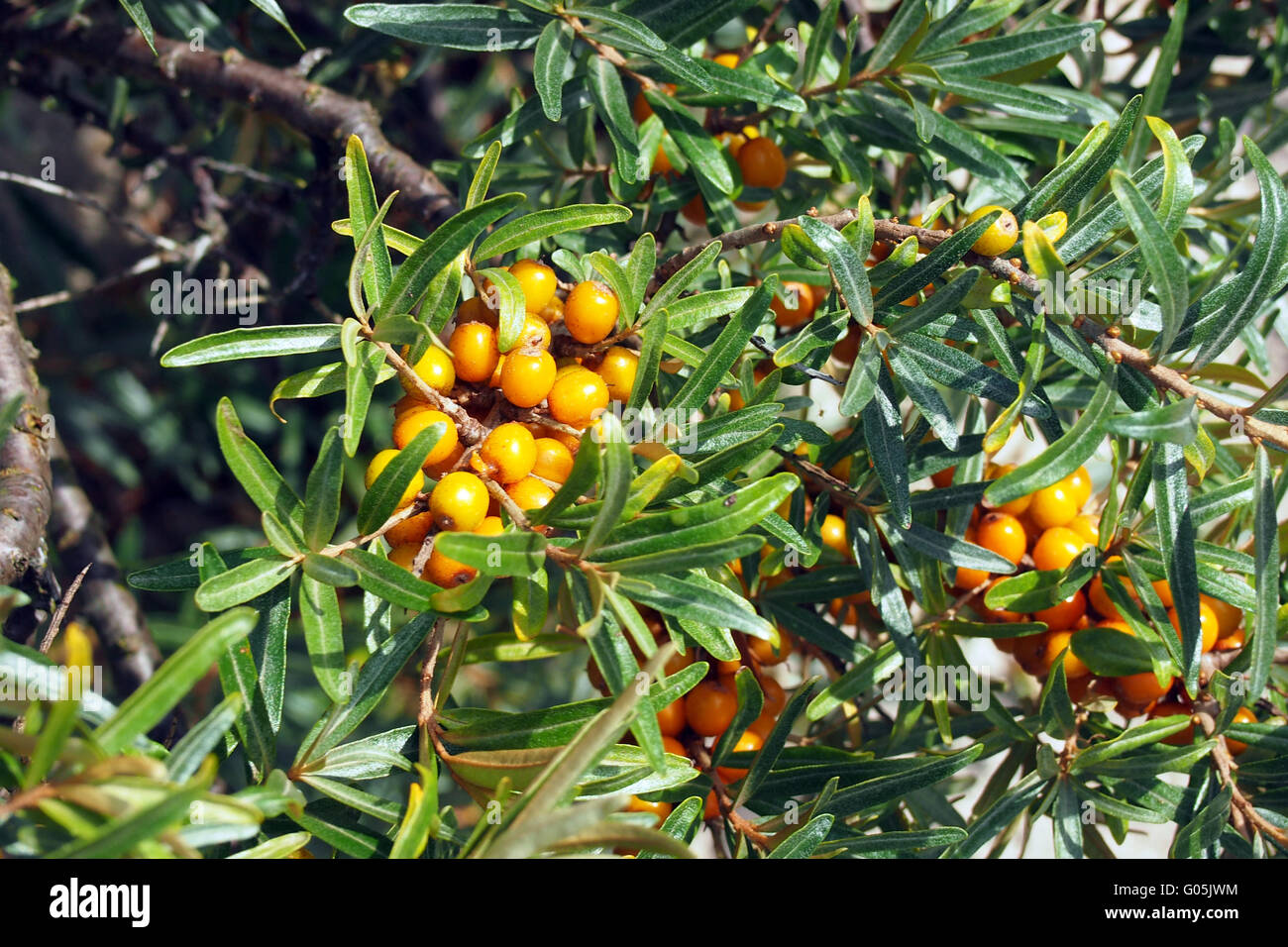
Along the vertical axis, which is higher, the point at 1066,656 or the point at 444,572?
the point at 444,572

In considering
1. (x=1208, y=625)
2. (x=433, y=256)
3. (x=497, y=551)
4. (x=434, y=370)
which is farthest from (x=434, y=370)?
(x=1208, y=625)

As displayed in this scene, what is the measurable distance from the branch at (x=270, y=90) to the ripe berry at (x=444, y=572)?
2.10 feet

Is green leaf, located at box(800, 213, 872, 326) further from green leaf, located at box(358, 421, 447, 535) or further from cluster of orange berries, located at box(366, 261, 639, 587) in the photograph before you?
green leaf, located at box(358, 421, 447, 535)

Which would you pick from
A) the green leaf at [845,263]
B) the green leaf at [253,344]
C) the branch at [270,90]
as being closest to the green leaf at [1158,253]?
the green leaf at [845,263]

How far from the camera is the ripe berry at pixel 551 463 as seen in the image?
93 centimetres

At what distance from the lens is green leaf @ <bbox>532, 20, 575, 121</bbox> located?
1017 mm

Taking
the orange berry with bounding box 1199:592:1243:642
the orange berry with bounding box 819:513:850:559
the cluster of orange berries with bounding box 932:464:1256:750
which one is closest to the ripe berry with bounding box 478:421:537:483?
the orange berry with bounding box 819:513:850:559

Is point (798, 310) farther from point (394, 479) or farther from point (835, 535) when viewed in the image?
point (394, 479)

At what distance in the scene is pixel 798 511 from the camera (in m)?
1.14

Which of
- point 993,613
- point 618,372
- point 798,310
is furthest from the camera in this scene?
point 798,310

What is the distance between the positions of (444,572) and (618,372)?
297 mm

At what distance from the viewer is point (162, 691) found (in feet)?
2.21

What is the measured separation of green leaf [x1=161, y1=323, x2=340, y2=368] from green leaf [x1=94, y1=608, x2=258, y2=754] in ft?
0.97
